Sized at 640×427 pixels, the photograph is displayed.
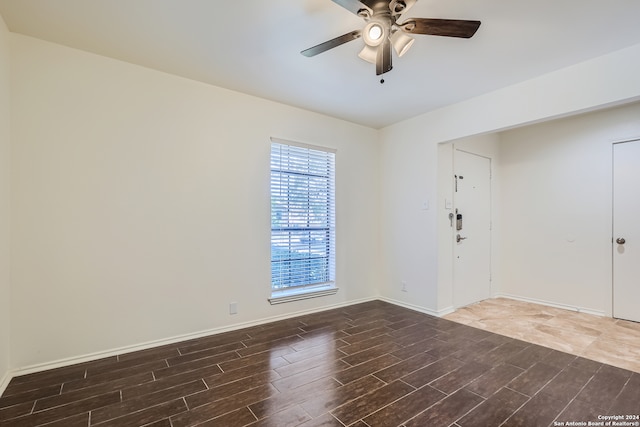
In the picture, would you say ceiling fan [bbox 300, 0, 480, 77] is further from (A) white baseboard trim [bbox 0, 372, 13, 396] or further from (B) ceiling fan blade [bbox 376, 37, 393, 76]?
(A) white baseboard trim [bbox 0, 372, 13, 396]

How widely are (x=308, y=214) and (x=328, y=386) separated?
7.16 ft

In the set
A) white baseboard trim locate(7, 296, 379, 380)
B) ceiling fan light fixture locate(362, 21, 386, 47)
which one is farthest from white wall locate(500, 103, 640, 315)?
ceiling fan light fixture locate(362, 21, 386, 47)

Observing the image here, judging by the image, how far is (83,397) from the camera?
6.77ft

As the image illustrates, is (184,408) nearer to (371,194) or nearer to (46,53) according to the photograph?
(46,53)

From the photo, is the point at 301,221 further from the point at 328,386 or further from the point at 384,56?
the point at 384,56

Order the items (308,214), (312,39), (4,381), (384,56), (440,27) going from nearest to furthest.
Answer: (440,27)
(384,56)
(4,381)
(312,39)
(308,214)

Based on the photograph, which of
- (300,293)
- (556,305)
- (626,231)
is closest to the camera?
(626,231)

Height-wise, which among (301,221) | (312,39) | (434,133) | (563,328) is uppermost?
(312,39)

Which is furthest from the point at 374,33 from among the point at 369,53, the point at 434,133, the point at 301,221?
the point at 301,221

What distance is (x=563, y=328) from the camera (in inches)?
133

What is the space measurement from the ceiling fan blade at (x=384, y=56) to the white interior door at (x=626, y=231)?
3645mm

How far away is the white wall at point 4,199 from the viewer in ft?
7.14

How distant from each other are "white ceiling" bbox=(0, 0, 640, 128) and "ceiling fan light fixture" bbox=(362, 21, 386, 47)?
301 mm

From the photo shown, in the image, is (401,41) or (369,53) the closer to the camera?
(401,41)
